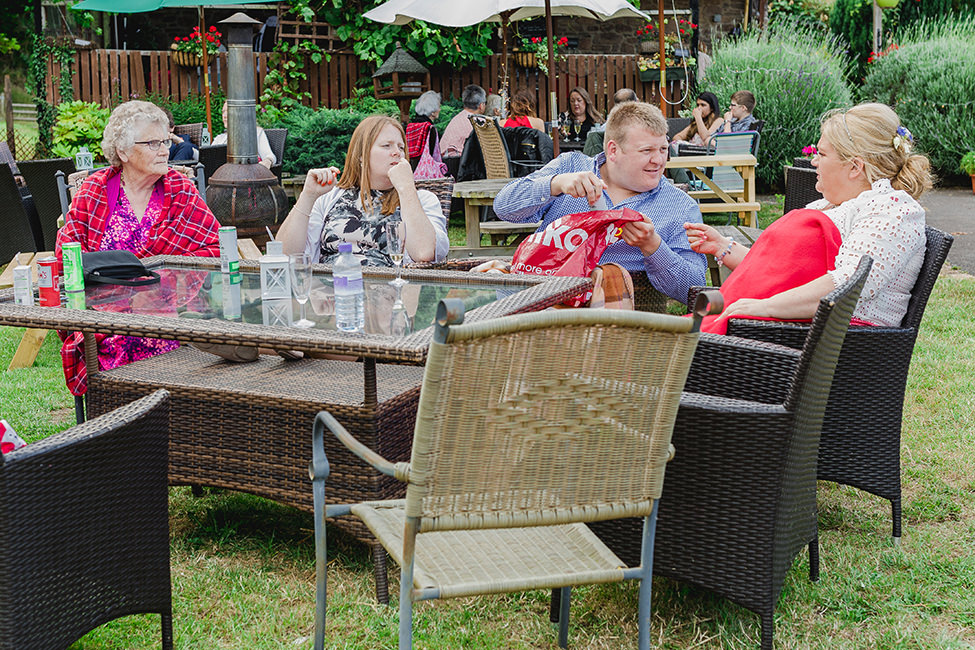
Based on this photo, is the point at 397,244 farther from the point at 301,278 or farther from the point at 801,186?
the point at 801,186

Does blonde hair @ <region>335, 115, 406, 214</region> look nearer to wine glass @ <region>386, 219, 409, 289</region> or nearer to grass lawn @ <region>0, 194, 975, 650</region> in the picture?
wine glass @ <region>386, 219, 409, 289</region>

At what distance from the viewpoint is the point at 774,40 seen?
1325 centimetres

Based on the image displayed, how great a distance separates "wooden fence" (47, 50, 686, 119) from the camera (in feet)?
41.8

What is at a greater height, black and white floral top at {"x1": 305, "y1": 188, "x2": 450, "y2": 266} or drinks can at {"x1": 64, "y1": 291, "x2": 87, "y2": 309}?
black and white floral top at {"x1": 305, "y1": 188, "x2": 450, "y2": 266}

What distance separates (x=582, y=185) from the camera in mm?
3574

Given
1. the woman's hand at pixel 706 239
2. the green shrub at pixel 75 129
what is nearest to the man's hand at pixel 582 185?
the woman's hand at pixel 706 239

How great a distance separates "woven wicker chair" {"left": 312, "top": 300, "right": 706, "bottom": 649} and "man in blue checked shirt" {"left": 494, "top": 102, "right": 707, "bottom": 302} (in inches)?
72.3

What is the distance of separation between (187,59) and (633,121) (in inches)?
417

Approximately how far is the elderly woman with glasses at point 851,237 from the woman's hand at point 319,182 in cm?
148

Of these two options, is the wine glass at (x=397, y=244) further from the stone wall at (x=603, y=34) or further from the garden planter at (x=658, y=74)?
the stone wall at (x=603, y=34)

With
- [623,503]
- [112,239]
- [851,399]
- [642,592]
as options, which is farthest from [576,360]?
[112,239]

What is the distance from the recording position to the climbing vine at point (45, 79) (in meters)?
12.5

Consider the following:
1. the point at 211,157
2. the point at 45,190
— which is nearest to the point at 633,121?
the point at 45,190

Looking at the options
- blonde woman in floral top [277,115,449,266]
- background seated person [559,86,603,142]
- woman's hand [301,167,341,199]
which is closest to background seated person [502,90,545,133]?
background seated person [559,86,603,142]
